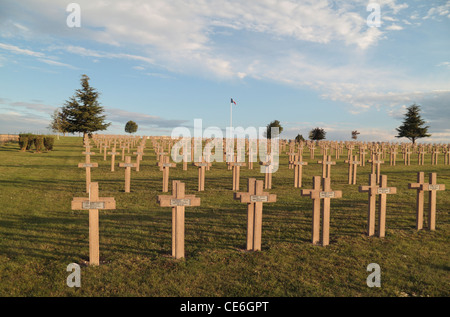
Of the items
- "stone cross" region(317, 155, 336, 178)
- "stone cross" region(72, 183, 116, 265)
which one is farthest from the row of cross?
"stone cross" region(317, 155, 336, 178)

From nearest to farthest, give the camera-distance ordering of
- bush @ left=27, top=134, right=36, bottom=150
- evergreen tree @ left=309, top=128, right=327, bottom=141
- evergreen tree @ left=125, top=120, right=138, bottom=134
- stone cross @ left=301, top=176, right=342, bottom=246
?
stone cross @ left=301, top=176, right=342, bottom=246
bush @ left=27, top=134, right=36, bottom=150
evergreen tree @ left=309, top=128, right=327, bottom=141
evergreen tree @ left=125, top=120, right=138, bottom=134

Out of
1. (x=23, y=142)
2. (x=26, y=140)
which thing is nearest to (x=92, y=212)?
(x=26, y=140)

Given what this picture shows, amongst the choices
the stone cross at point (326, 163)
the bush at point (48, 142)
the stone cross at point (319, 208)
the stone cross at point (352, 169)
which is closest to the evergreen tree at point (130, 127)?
the bush at point (48, 142)

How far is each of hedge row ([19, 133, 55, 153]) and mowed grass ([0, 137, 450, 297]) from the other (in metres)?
27.5

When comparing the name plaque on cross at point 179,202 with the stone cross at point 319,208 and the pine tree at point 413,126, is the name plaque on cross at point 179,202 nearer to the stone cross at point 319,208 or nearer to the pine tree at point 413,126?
the stone cross at point 319,208

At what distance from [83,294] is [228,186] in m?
10.8

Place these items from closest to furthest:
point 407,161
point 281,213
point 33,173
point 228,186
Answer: point 281,213
point 228,186
point 33,173
point 407,161

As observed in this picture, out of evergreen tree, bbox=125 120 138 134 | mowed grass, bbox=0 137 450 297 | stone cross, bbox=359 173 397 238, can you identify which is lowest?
mowed grass, bbox=0 137 450 297

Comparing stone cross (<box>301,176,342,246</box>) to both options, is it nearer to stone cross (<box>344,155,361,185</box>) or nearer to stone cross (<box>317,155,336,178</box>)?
stone cross (<box>317,155,336,178</box>)

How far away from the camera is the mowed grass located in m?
4.78

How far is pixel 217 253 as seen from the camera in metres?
6.10
